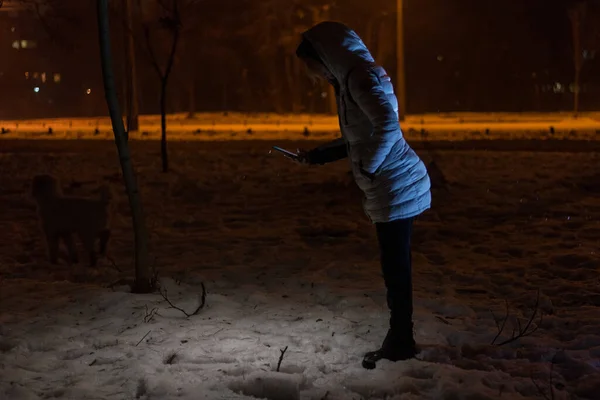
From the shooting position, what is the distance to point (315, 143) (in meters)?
19.0

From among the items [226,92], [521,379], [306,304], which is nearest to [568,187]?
[306,304]

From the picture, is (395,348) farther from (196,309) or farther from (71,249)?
(71,249)

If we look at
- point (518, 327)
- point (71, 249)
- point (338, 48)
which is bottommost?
point (518, 327)

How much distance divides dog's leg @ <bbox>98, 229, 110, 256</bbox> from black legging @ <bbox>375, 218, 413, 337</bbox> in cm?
350

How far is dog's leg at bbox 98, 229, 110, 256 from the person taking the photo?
22.2 ft

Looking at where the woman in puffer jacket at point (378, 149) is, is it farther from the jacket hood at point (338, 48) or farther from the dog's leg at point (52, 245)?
the dog's leg at point (52, 245)

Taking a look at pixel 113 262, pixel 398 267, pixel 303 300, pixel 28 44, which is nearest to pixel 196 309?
pixel 303 300

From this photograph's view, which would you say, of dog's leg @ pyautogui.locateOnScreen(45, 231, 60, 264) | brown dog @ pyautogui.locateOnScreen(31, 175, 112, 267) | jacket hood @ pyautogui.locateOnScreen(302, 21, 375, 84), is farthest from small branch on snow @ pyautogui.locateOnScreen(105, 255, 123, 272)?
jacket hood @ pyautogui.locateOnScreen(302, 21, 375, 84)

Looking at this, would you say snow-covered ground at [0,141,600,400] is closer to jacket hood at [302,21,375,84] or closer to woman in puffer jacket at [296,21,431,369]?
woman in puffer jacket at [296,21,431,369]

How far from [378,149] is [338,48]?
59cm

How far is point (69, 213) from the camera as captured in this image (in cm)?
667

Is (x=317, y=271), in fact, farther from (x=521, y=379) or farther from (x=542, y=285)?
(x=521, y=379)

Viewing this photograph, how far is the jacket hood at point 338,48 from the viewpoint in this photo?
3.84 metres

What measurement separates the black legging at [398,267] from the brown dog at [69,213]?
3416 millimetres
